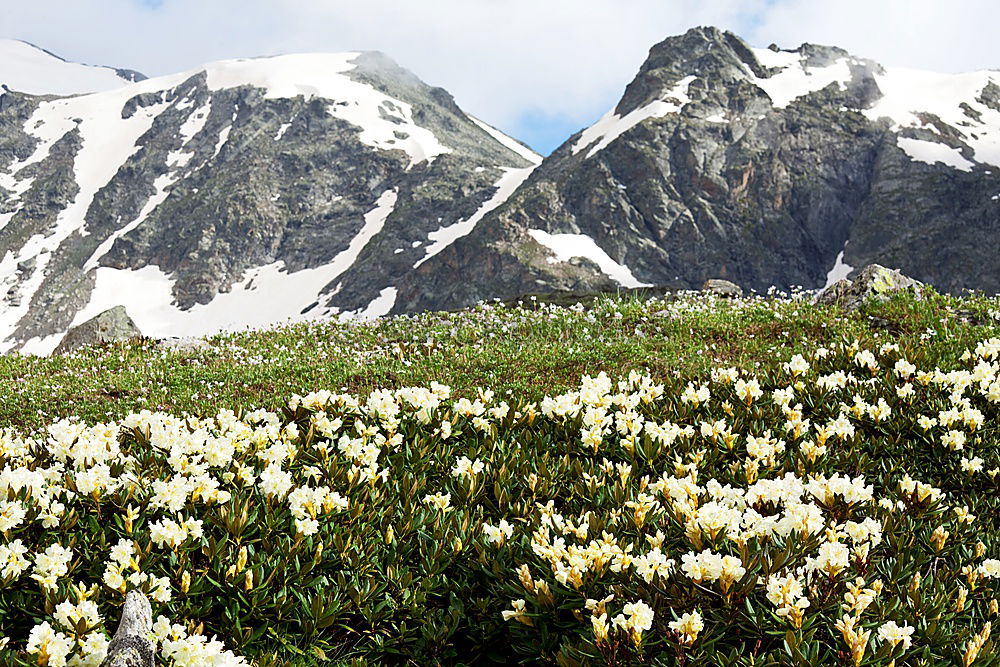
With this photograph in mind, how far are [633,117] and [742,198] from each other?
104 ft

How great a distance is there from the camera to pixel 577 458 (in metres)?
5.17

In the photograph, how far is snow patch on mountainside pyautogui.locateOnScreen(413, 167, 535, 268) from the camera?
147m

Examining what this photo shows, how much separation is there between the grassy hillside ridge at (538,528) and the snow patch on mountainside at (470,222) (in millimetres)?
135609

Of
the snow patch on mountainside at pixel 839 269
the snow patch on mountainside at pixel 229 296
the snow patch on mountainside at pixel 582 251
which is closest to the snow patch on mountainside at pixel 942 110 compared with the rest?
the snow patch on mountainside at pixel 839 269

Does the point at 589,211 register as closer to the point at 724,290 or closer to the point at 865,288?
the point at 724,290

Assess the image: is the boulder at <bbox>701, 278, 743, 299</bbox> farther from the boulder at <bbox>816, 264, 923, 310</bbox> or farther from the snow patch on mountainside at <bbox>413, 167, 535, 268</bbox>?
the snow patch on mountainside at <bbox>413, 167, 535, 268</bbox>

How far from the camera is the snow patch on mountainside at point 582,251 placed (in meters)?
124

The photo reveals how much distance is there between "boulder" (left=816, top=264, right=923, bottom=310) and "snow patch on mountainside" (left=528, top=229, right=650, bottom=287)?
105844mm

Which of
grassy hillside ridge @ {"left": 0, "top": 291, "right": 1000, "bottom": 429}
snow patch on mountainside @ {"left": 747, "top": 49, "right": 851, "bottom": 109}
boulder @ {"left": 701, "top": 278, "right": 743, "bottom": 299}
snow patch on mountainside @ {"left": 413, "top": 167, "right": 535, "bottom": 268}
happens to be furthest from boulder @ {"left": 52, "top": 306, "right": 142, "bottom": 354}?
snow patch on mountainside @ {"left": 747, "top": 49, "right": 851, "bottom": 109}

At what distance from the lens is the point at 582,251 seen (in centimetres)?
12781

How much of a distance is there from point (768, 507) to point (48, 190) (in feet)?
753

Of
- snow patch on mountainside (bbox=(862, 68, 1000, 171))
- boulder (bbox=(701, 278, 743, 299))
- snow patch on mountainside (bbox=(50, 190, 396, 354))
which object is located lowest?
snow patch on mountainside (bbox=(50, 190, 396, 354))

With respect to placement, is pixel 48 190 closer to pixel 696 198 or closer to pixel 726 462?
pixel 696 198

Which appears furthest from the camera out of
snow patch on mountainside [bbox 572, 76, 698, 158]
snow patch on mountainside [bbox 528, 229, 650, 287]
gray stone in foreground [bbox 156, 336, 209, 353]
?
snow patch on mountainside [bbox 572, 76, 698, 158]
